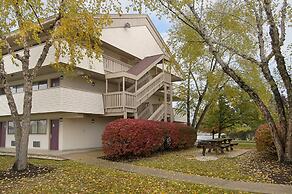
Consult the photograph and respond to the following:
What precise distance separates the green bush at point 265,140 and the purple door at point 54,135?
12.6 meters

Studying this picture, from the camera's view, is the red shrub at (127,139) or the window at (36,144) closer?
the red shrub at (127,139)

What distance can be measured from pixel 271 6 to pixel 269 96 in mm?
13261

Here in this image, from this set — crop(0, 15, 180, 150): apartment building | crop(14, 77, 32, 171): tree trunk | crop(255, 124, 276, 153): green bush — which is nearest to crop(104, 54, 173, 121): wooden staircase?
crop(0, 15, 180, 150): apartment building

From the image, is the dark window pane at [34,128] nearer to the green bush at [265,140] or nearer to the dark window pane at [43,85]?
the dark window pane at [43,85]

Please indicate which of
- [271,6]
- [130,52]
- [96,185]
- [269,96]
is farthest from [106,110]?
[269,96]

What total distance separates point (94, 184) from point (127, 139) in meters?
5.98

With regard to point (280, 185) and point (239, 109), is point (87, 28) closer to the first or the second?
point (280, 185)

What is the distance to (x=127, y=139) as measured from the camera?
48.9ft

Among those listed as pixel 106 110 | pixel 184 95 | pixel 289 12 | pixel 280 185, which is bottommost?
pixel 280 185

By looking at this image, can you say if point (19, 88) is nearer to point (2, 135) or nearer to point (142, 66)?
point (2, 135)

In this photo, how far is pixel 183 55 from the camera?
20625 millimetres

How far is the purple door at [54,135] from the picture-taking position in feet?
62.1

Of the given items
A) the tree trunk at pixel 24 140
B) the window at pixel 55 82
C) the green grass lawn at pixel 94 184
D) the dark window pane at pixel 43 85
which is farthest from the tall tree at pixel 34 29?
the dark window pane at pixel 43 85

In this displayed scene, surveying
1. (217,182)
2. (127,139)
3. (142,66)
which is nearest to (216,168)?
(217,182)
